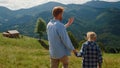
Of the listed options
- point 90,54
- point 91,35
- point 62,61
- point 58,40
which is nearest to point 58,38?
point 58,40

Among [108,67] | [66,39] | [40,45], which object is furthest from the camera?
[40,45]

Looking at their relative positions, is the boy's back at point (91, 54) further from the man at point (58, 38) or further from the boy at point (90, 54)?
the man at point (58, 38)

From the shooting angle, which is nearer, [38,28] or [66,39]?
[66,39]

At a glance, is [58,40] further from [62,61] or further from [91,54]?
[91,54]

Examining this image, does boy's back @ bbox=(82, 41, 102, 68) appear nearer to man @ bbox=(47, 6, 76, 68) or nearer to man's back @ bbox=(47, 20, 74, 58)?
man @ bbox=(47, 6, 76, 68)

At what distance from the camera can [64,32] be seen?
36.8 feet

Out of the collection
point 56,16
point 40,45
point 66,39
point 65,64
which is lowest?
point 40,45

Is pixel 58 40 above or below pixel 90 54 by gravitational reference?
above

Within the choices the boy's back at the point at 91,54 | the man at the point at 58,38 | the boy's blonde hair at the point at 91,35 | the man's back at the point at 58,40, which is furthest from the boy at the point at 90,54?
the man's back at the point at 58,40

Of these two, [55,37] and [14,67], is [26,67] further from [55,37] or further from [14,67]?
[55,37]

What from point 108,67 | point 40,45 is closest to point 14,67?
point 108,67

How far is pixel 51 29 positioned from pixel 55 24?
0.95ft

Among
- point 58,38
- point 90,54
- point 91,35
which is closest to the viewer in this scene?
point 58,38

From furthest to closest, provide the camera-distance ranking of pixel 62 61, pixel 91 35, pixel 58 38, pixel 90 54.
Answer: pixel 90 54
pixel 91 35
pixel 62 61
pixel 58 38
